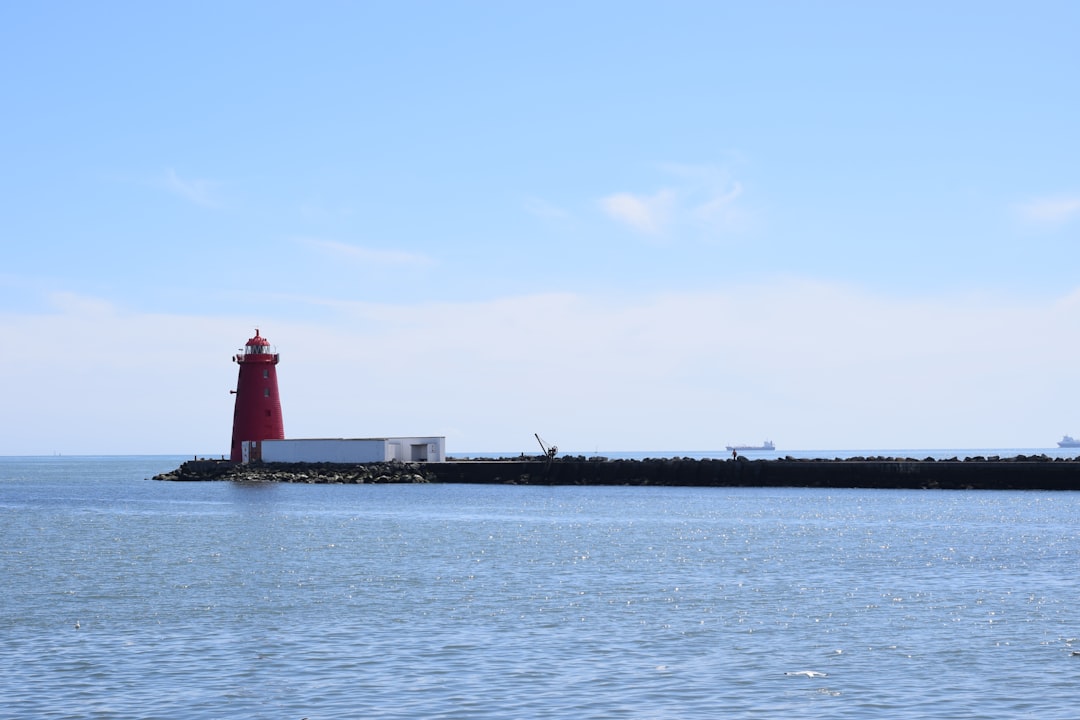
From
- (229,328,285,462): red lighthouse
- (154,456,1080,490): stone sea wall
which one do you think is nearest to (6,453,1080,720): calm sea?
(154,456,1080,490): stone sea wall

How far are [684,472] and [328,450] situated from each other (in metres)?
24.4

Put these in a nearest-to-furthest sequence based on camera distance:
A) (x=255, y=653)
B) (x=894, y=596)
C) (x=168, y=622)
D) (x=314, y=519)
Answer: (x=255, y=653), (x=168, y=622), (x=894, y=596), (x=314, y=519)

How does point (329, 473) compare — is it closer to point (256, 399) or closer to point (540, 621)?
point (256, 399)

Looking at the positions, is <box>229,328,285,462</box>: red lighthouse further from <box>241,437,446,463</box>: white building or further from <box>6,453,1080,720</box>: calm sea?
<box>6,453,1080,720</box>: calm sea

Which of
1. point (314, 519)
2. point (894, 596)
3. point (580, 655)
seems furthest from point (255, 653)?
point (314, 519)

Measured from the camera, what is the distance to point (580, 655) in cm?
1991

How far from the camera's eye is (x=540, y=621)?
23375 mm

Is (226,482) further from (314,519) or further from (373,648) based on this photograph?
(373,648)

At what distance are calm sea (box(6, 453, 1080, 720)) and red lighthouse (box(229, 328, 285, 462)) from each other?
3404 cm

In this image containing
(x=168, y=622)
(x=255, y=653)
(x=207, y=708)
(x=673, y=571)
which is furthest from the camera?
(x=673, y=571)

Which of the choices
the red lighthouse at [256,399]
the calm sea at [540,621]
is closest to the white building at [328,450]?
the red lighthouse at [256,399]

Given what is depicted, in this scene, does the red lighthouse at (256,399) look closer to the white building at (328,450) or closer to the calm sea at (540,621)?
the white building at (328,450)

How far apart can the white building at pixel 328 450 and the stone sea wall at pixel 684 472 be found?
0.96 m

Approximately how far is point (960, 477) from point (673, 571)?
139ft
